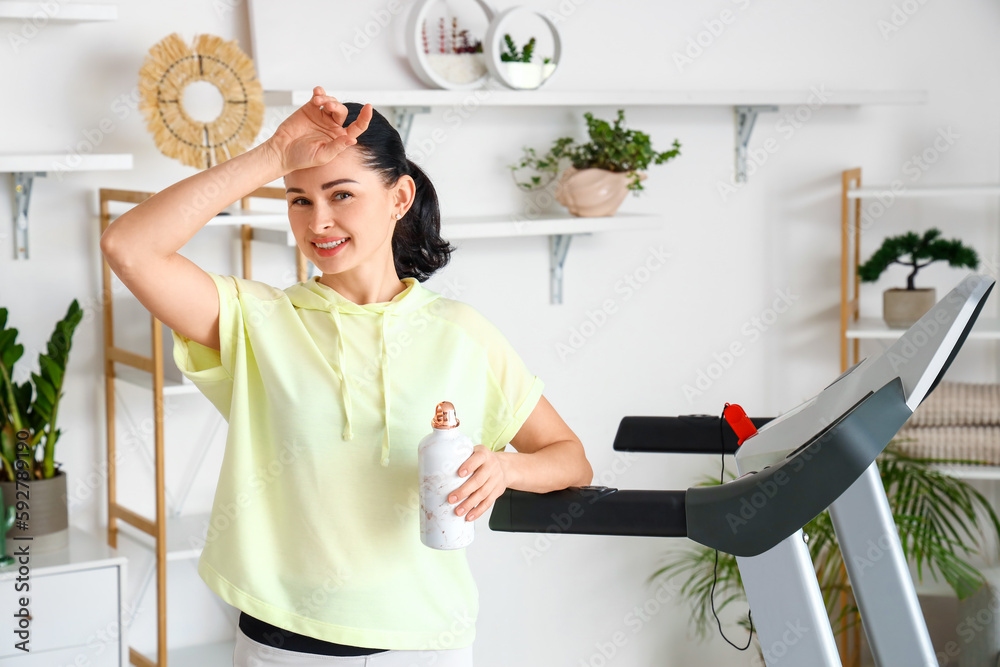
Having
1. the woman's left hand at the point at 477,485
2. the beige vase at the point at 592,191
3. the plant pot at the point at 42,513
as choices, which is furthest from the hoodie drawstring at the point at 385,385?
the beige vase at the point at 592,191

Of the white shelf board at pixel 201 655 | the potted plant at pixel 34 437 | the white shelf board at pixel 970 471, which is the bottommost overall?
the white shelf board at pixel 201 655

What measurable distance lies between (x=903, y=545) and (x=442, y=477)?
1.67 metres

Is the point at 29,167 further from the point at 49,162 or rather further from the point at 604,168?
the point at 604,168

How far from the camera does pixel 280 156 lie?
106 cm

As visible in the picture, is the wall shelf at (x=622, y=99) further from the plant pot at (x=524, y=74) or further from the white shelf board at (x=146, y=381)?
the white shelf board at (x=146, y=381)

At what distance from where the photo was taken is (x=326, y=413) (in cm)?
109

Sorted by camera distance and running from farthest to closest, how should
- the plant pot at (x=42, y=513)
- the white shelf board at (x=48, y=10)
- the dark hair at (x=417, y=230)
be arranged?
the plant pot at (x=42, y=513), the white shelf board at (x=48, y=10), the dark hair at (x=417, y=230)

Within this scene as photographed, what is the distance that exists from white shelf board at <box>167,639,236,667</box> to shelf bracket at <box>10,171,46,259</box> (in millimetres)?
908

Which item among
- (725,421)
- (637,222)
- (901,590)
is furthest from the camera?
(637,222)

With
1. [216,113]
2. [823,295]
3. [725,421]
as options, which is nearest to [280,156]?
[725,421]

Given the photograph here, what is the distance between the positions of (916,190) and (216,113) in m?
1.69

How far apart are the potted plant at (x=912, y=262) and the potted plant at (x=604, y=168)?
25.1 inches

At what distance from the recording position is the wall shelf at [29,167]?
179 centimetres

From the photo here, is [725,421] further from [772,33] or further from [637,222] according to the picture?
[772,33]
